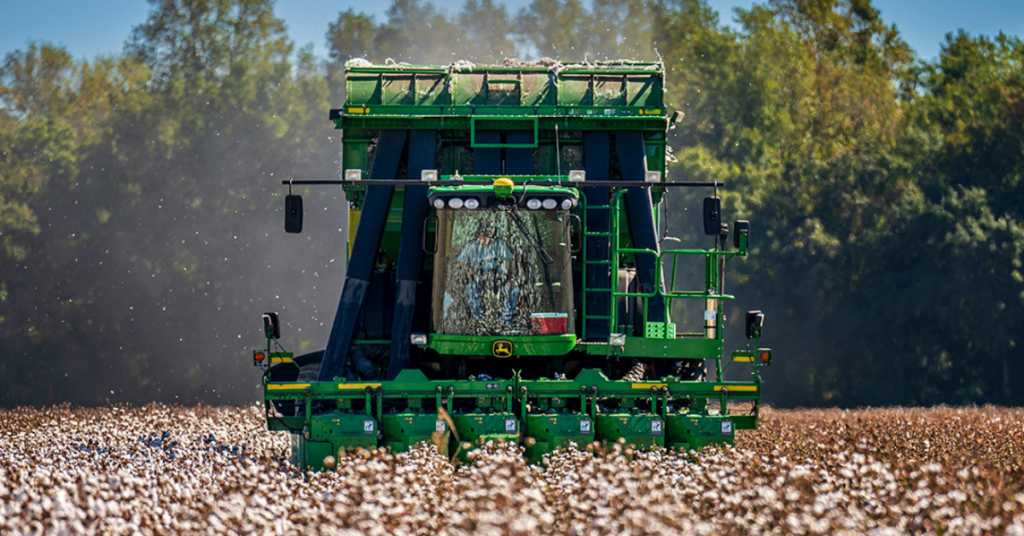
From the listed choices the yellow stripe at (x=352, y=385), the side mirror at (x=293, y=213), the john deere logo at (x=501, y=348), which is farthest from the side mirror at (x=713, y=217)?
the side mirror at (x=293, y=213)

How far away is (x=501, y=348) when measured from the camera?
12508 mm

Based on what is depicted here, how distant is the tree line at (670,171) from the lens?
39844 millimetres

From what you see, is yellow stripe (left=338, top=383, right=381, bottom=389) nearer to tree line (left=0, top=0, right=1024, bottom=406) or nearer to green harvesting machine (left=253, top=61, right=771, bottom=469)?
green harvesting machine (left=253, top=61, right=771, bottom=469)

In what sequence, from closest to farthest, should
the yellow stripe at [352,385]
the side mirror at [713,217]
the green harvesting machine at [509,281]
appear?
1. the green harvesting machine at [509,281]
2. the yellow stripe at [352,385]
3. the side mirror at [713,217]

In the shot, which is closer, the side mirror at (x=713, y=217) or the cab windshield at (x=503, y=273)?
the cab windshield at (x=503, y=273)

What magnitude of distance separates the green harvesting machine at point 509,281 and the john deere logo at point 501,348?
0.01 metres

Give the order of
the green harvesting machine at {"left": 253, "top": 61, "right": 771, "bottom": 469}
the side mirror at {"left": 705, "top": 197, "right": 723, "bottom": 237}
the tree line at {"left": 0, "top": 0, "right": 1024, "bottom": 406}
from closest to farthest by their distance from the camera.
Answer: the green harvesting machine at {"left": 253, "top": 61, "right": 771, "bottom": 469} < the side mirror at {"left": 705, "top": 197, "right": 723, "bottom": 237} < the tree line at {"left": 0, "top": 0, "right": 1024, "bottom": 406}

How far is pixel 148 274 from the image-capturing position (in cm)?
5169

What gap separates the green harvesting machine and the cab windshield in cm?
1

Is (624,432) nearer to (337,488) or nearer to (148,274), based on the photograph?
(337,488)

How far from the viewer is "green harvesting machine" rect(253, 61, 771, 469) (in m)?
12.5

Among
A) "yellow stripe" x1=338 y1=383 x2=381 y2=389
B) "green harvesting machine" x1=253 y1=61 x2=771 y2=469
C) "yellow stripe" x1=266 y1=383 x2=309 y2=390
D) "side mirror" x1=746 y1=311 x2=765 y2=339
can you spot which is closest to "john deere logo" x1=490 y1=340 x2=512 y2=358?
"green harvesting machine" x1=253 y1=61 x2=771 y2=469

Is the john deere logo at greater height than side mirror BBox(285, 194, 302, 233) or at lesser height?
lesser

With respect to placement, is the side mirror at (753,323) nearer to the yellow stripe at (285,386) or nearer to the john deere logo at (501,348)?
the john deere logo at (501,348)
